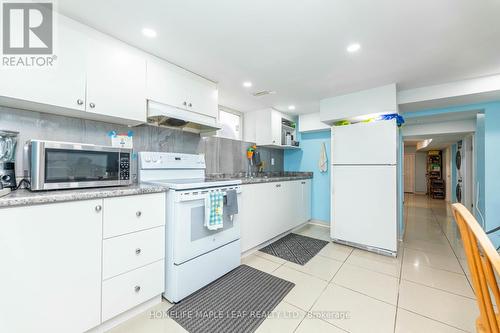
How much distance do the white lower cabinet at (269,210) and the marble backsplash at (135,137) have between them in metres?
0.78

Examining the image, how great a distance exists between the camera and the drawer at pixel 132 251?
138 centimetres

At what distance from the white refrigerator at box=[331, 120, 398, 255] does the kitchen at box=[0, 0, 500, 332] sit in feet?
0.06

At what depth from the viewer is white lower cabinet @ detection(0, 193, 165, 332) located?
108cm

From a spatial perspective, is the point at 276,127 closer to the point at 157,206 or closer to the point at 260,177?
the point at 260,177

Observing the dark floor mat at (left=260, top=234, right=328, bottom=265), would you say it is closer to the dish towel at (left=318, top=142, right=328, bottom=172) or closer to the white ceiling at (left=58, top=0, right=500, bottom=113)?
the dish towel at (left=318, top=142, right=328, bottom=172)

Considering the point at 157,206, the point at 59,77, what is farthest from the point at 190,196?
the point at 59,77

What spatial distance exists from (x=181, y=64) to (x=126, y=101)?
73 cm

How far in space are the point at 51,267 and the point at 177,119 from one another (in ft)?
4.75

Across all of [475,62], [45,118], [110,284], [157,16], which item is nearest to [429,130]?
[475,62]

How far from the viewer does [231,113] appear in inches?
145

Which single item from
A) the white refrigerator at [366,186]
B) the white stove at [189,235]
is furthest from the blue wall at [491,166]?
the white stove at [189,235]

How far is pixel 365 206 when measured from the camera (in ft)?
9.20

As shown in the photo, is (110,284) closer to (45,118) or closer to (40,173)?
(40,173)

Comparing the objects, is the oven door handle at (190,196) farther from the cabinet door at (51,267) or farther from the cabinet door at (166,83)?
the cabinet door at (166,83)
